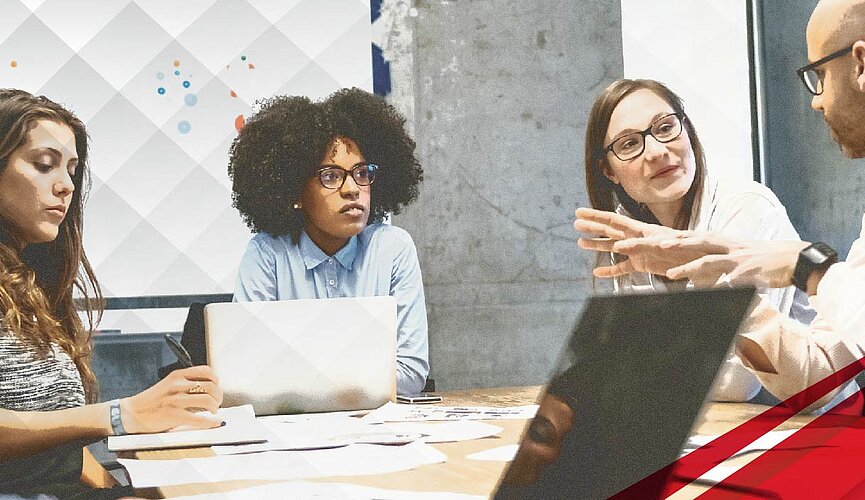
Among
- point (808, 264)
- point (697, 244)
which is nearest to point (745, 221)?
point (697, 244)

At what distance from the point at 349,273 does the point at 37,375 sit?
47.3 inches

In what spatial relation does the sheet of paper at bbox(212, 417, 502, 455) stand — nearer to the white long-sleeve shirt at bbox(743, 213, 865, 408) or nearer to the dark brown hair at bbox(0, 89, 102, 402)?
the white long-sleeve shirt at bbox(743, 213, 865, 408)

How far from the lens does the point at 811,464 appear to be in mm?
906

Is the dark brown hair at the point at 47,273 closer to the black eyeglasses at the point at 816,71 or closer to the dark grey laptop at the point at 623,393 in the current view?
the dark grey laptop at the point at 623,393

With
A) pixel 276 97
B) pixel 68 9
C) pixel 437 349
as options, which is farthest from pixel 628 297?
pixel 68 9

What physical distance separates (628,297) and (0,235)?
2.42 meters

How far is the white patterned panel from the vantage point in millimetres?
3498

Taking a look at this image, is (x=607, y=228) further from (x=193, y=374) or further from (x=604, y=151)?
(x=193, y=374)

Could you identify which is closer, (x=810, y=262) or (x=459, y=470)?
(x=459, y=470)

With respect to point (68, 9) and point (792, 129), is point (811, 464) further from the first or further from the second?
point (68, 9)

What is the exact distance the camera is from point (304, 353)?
1.76m

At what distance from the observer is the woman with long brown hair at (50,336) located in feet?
4.76

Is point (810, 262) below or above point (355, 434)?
above
